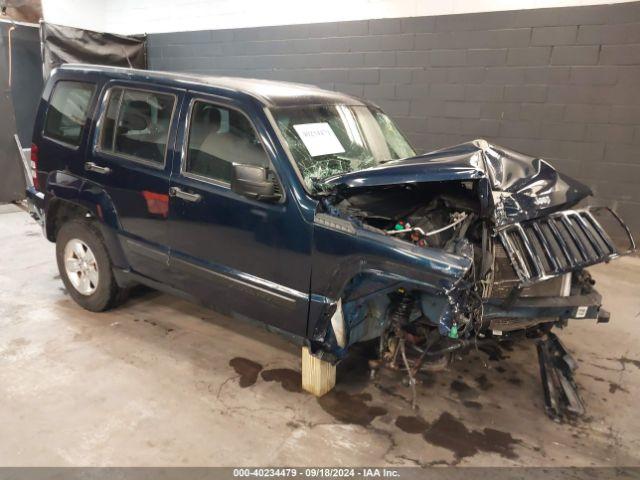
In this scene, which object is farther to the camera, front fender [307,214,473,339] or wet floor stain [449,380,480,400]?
wet floor stain [449,380,480,400]

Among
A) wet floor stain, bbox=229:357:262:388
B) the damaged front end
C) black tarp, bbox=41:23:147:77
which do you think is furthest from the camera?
black tarp, bbox=41:23:147:77

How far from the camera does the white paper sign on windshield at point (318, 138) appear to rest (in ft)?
9.48

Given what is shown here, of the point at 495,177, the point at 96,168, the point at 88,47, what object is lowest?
the point at 96,168

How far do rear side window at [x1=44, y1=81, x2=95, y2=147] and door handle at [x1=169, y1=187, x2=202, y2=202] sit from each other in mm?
1102

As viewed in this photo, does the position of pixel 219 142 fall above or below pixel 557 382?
above

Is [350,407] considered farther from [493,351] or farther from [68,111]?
[68,111]

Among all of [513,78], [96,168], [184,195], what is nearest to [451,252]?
[184,195]

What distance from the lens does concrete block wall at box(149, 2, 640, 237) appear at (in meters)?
5.21

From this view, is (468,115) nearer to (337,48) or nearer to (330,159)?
(337,48)

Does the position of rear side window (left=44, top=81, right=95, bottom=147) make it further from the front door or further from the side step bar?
the side step bar

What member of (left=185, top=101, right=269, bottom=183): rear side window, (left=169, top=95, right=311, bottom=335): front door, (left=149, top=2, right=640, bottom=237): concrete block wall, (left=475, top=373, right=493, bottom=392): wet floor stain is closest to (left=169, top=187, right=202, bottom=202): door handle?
(left=169, top=95, right=311, bottom=335): front door

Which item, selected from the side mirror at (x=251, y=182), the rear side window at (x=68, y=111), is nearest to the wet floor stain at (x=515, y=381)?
the side mirror at (x=251, y=182)

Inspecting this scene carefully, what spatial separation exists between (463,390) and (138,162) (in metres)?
2.67

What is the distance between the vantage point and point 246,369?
10.4 feet
